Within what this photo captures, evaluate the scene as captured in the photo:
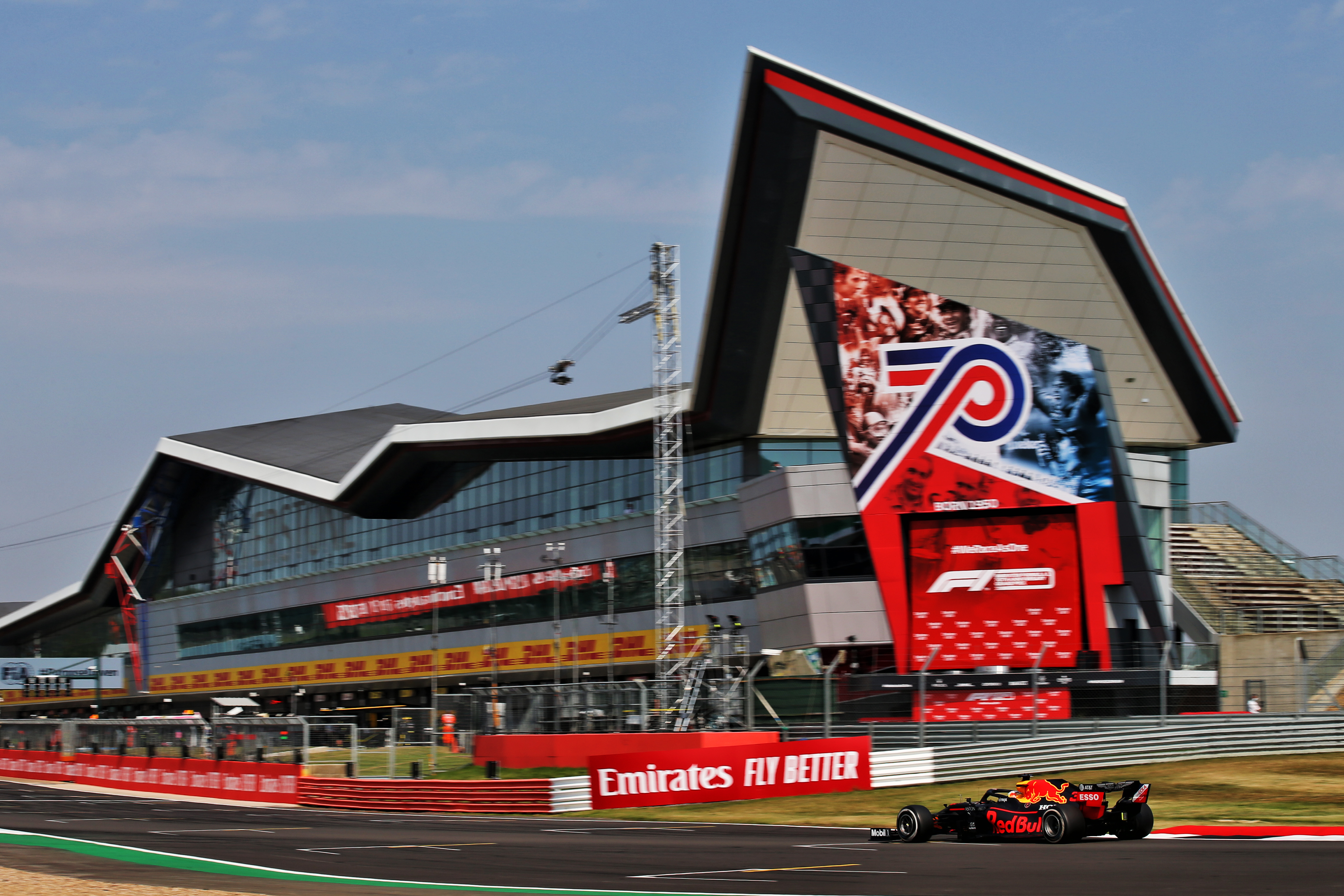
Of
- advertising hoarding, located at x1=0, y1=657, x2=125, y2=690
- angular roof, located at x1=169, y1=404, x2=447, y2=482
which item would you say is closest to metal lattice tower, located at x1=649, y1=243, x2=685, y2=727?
angular roof, located at x1=169, y1=404, x2=447, y2=482

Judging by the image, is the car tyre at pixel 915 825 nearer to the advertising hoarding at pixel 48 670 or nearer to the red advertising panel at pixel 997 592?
the red advertising panel at pixel 997 592

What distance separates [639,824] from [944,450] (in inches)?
832

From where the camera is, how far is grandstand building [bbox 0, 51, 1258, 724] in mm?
46812

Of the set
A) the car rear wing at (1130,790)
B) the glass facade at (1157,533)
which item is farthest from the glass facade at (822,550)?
the car rear wing at (1130,790)

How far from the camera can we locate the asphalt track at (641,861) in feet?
51.0

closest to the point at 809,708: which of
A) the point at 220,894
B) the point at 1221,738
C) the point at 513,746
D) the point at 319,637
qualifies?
the point at 513,746

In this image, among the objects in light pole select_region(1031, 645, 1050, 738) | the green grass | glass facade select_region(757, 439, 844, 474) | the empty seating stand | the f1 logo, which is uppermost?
glass facade select_region(757, 439, 844, 474)

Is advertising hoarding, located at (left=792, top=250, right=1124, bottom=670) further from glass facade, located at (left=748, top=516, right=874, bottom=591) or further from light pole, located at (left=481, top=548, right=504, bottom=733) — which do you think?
light pole, located at (left=481, top=548, right=504, bottom=733)

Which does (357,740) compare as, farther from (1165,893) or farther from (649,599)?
(1165,893)

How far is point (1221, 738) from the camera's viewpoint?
1452 inches

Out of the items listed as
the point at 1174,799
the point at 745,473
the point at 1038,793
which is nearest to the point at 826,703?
the point at 1174,799

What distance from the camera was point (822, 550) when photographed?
48.3 metres

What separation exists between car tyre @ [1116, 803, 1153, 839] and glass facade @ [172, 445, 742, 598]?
35.2 m

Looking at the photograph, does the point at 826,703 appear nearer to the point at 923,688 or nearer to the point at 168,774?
the point at 923,688
